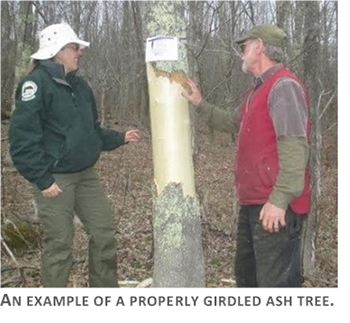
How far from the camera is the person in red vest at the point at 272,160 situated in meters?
2.01

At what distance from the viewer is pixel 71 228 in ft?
8.06

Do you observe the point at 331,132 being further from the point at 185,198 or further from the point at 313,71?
the point at 185,198

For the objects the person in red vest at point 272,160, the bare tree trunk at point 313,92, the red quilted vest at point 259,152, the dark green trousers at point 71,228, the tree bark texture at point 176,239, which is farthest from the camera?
the bare tree trunk at point 313,92

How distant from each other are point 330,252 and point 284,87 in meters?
2.00

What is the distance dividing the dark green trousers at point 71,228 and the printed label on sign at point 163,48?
73 cm

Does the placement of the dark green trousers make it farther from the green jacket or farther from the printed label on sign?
the printed label on sign

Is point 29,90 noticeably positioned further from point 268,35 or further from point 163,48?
point 268,35

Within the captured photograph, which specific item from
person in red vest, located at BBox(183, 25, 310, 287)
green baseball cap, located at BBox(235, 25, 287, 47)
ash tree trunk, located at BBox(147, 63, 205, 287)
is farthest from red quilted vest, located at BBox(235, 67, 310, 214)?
ash tree trunk, located at BBox(147, 63, 205, 287)

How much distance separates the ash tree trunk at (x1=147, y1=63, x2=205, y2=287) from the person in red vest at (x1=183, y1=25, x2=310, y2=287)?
0.41ft

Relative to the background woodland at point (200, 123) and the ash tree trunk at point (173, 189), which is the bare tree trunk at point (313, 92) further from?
the ash tree trunk at point (173, 189)

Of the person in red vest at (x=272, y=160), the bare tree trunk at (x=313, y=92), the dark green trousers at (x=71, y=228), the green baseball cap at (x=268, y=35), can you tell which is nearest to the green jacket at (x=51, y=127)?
the dark green trousers at (x=71, y=228)

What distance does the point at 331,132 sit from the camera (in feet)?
12.8

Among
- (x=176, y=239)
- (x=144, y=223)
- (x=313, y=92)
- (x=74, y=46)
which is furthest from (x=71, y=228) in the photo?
(x=144, y=223)
